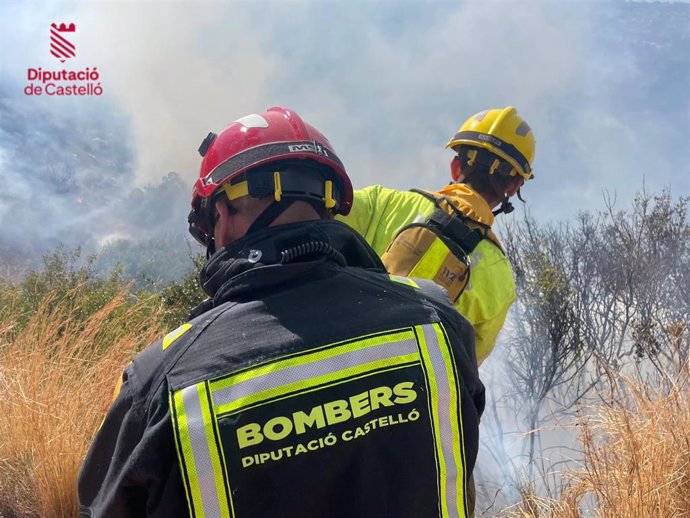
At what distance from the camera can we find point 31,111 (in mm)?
43875

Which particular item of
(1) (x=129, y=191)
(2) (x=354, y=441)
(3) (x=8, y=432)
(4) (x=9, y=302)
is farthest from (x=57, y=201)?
(2) (x=354, y=441)

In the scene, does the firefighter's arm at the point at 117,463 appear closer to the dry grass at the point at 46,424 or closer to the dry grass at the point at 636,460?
the dry grass at the point at 46,424

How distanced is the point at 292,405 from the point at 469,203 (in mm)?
1590

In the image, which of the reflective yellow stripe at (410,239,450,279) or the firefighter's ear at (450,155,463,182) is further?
the firefighter's ear at (450,155,463,182)

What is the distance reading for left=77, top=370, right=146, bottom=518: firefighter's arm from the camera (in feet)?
3.54

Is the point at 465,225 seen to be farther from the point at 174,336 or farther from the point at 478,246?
the point at 174,336

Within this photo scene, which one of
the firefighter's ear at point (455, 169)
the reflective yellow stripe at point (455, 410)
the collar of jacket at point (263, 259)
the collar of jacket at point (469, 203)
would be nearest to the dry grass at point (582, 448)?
the collar of jacket at point (469, 203)

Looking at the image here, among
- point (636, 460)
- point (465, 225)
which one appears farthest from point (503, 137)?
point (636, 460)

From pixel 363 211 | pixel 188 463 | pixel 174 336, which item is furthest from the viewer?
pixel 363 211

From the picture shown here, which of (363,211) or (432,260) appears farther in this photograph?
(363,211)

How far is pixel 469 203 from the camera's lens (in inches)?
95.7

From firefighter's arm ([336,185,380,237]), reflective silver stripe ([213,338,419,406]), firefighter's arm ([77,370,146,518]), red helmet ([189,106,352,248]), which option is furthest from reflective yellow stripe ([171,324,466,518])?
firefighter's arm ([336,185,380,237])

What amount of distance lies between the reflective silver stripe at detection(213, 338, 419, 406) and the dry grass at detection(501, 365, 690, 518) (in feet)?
6.48

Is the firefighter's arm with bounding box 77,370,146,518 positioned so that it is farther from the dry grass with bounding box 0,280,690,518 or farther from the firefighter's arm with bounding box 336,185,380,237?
the dry grass with bounding box 0,280,690,518
